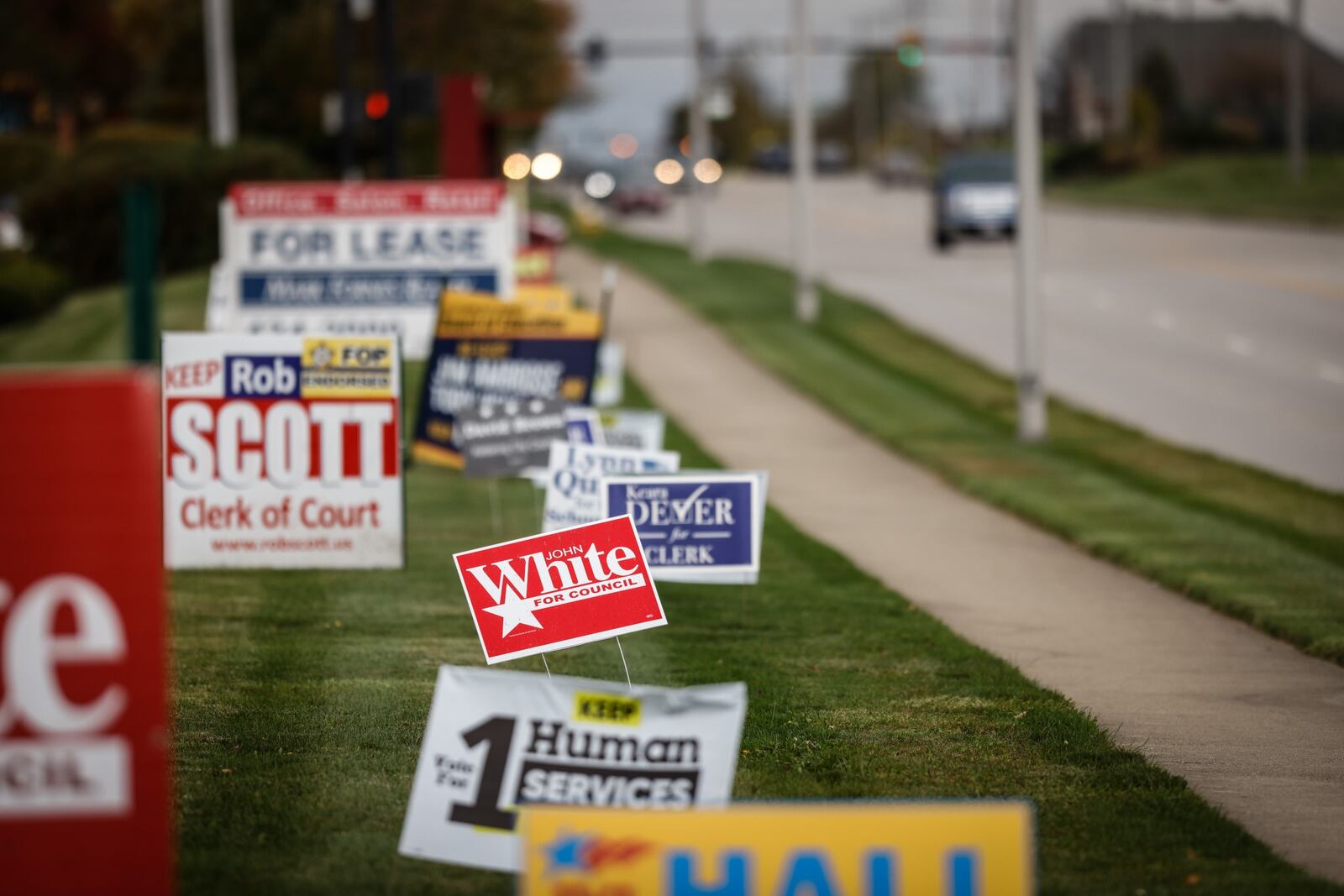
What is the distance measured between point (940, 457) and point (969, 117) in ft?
364

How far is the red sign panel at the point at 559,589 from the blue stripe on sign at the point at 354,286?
43.1 ft

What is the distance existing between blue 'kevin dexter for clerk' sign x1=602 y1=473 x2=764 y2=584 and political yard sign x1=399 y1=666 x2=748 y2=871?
186 inches

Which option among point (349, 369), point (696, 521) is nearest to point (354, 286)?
point (349, 369)

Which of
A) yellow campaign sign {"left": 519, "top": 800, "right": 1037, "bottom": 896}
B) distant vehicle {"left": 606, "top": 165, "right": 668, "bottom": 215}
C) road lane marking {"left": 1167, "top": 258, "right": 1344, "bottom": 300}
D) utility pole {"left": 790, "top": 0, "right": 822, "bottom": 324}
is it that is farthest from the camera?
distant vehicle {"left": 606, "top": 165, "right": 668, "bottom": 215}

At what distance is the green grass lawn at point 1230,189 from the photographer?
60125 millimetres

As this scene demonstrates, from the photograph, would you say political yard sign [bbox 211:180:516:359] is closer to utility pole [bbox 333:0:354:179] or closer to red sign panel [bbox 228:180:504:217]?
red sign panel [bbox 228:180:504:217]

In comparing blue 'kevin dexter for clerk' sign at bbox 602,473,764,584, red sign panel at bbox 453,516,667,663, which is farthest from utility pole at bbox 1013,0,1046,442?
red sign panel at bbox 453,516,667,663

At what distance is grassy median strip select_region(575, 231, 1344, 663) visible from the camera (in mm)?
13016

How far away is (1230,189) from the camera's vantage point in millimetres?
69812

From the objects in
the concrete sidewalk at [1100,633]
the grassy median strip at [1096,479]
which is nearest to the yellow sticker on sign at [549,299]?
the concrete sidewalk at [1100,633]

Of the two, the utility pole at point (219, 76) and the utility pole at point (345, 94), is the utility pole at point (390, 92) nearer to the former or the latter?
the utility pole at point (345, 94)

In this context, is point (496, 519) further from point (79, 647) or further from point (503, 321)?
point (79, 647)

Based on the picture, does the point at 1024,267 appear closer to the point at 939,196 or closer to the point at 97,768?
the point at 97,768

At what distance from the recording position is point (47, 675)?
16.4 ft
